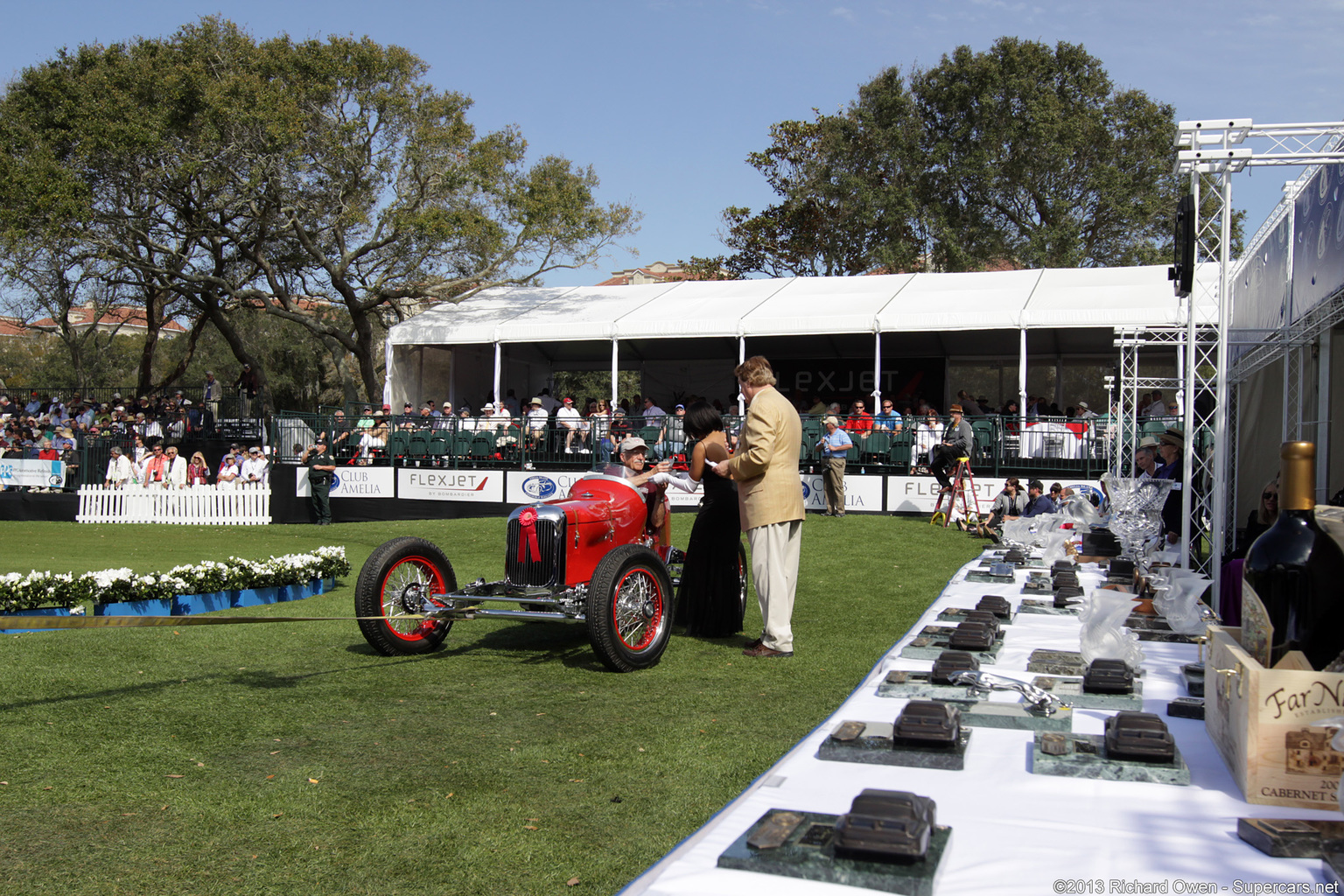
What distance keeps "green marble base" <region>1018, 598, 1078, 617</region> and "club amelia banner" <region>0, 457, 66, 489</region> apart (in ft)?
73.0

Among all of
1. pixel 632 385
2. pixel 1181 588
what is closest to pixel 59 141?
pixel 632 385

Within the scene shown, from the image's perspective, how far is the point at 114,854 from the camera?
294cm

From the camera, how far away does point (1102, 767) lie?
1.89 metres

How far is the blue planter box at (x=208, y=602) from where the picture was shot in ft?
26.3

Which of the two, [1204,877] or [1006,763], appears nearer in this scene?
[1204,877]

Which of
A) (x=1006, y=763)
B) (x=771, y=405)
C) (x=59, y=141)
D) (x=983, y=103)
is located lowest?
(x=1006, y=763)

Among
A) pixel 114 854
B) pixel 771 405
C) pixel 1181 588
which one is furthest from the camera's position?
pixel 771 405

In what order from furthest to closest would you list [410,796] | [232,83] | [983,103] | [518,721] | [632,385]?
[632,385], [983,103], [232,83], [518,721], [410,796]

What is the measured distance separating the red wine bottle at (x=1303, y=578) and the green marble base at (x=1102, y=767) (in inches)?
11.5

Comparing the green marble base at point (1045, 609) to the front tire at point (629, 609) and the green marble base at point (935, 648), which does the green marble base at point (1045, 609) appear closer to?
the green marble base at point (935, 648)

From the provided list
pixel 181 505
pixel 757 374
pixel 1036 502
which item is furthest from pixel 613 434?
pixel 757 374

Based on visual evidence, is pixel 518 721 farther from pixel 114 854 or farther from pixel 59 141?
pixel 59 141

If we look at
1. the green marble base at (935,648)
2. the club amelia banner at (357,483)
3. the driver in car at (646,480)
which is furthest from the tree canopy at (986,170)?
the green marble base at (935,648)

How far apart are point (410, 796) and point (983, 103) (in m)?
32.3
